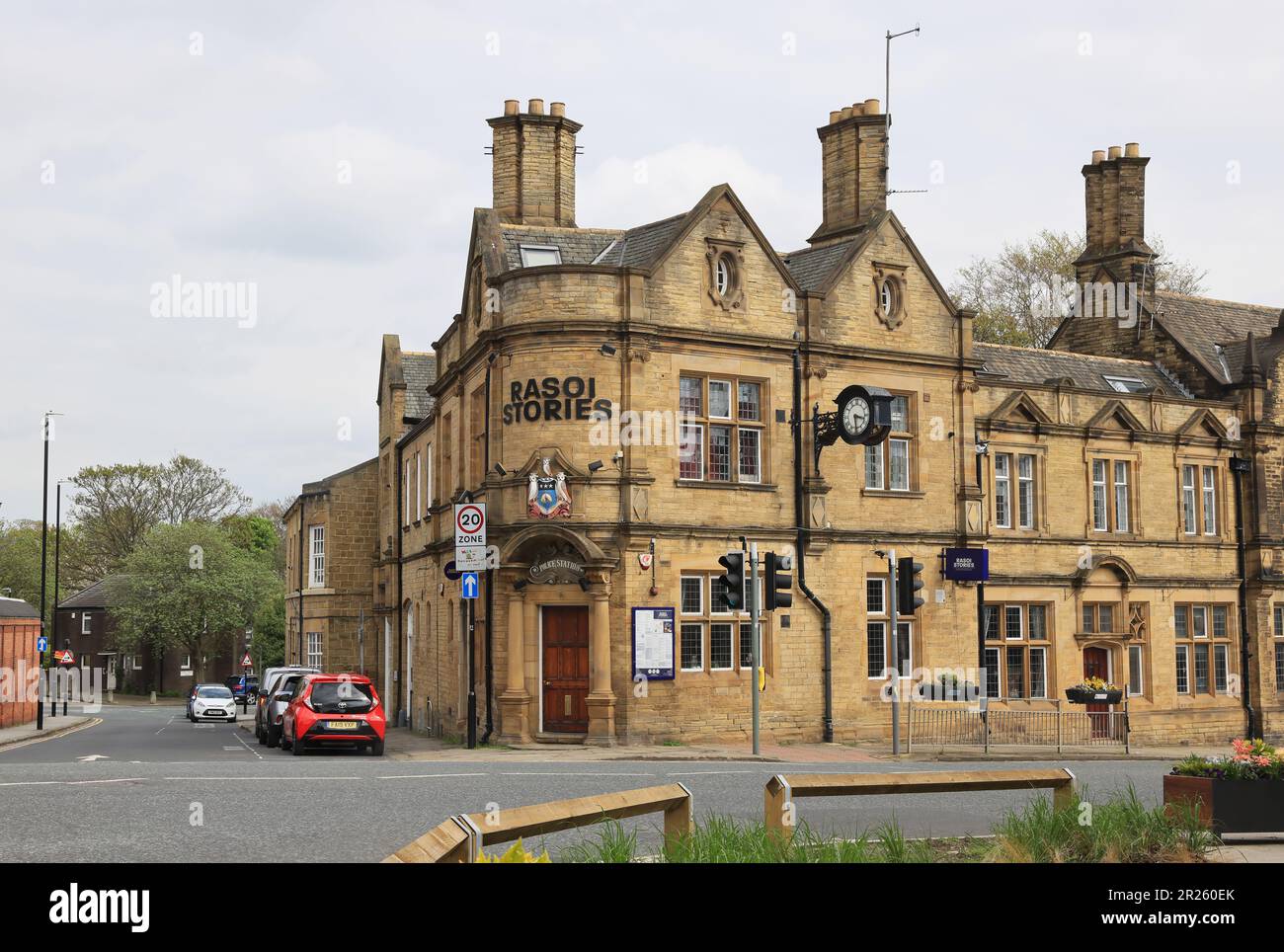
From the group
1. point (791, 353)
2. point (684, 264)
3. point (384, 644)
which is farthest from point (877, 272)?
point (384, 644)

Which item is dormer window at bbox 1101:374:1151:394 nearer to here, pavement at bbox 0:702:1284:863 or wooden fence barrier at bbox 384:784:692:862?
Result: pavement at bbox 0:702:1284:863

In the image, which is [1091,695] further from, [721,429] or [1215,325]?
[1215,325]

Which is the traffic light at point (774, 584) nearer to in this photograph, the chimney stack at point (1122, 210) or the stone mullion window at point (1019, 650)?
the stone mullion window at point (1019, 650)

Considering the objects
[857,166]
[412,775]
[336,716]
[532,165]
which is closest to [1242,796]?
[412,775]

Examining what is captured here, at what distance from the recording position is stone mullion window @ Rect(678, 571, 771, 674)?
27.2m

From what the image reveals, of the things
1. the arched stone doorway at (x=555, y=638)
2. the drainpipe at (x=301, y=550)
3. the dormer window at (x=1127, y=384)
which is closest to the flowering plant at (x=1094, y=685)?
the dormer window at (x=1127, y=384)

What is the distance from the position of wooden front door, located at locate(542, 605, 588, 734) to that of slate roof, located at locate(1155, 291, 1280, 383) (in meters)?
21.2

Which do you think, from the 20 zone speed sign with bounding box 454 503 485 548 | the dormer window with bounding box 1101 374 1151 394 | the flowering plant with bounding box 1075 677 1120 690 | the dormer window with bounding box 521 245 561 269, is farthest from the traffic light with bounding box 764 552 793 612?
the dormer window with bounding box 1101 374 1151 394

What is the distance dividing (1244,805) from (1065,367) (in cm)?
2715

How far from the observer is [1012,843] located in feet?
31.3

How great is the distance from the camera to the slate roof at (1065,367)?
115 ft
